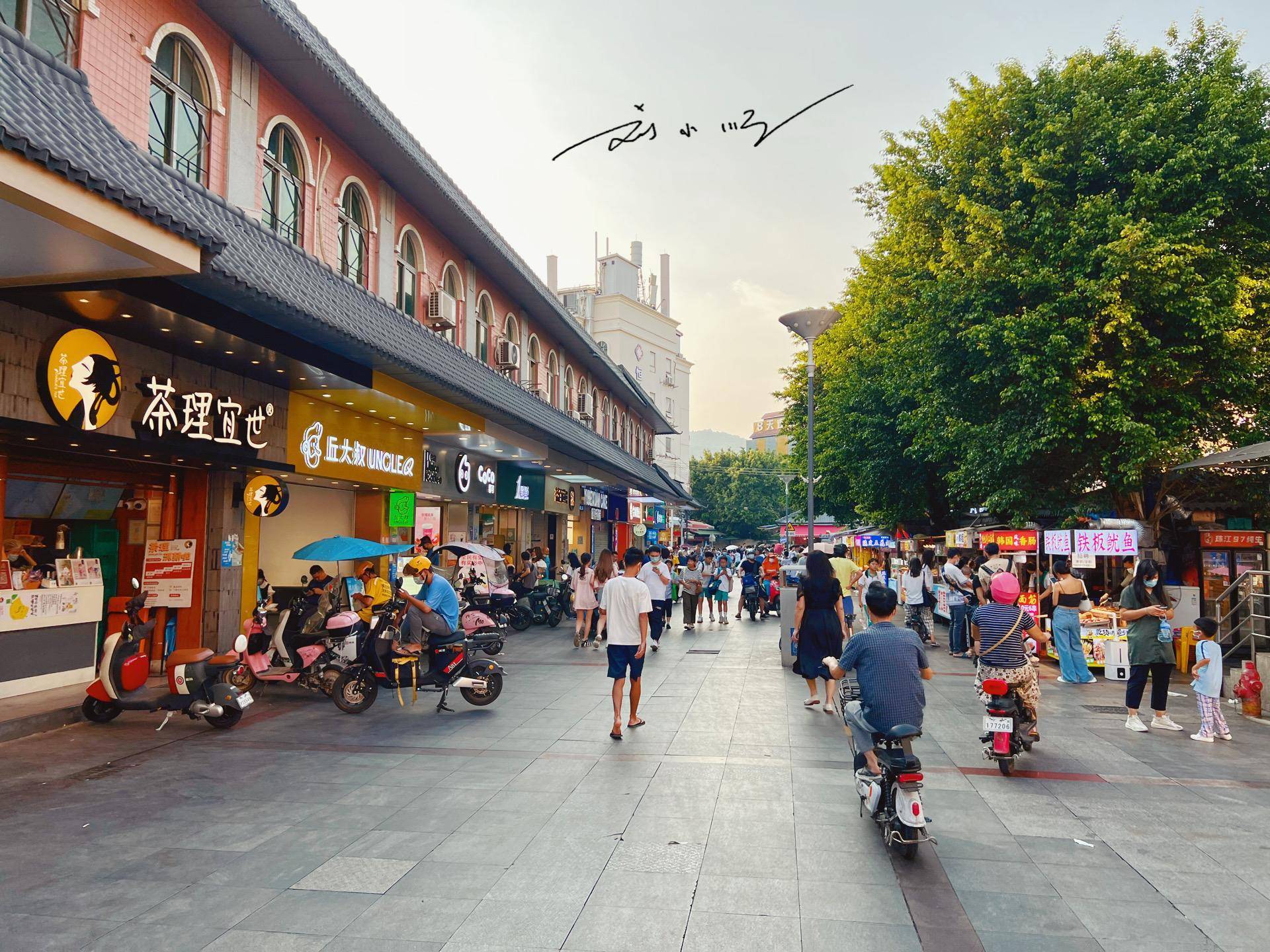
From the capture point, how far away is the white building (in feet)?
215

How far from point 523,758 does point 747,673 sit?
553cm

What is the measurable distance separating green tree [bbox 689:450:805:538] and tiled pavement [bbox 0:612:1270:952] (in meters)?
69.8

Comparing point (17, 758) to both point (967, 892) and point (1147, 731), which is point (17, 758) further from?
point (1147, 731)

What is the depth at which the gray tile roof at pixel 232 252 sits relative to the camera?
223 inches

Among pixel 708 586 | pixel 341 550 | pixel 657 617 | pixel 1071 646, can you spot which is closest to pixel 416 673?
pixel 341 550

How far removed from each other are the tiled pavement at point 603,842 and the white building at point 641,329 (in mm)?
53953

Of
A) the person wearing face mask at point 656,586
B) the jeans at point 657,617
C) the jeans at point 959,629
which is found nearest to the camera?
the person wearing face mask at point 656,586

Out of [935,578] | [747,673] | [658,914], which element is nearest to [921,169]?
[935,578]

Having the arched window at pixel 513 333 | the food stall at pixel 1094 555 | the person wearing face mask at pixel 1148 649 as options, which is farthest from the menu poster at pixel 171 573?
the food stall at pixel 1094 555

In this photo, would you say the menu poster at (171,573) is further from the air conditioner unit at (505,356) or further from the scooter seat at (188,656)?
the air conditioner unit at (505,356)

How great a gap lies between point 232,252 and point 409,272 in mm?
8092

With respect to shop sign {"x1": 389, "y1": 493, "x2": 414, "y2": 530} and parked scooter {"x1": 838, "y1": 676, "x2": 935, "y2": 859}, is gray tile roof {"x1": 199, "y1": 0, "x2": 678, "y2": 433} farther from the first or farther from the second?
parked scooter {"x1": 838, "y1": 676, "x2": 935, "y2": 859}

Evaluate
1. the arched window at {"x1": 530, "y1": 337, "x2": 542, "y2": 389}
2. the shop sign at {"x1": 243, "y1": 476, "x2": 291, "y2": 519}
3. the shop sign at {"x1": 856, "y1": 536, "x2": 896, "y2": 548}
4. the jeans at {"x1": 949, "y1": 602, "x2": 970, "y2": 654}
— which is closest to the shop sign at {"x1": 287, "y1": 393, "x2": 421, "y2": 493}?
the shop sign at {"x1": 243, "y1": 476, "x2": 291, "y2": 519}

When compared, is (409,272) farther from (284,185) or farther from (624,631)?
(624,631)
